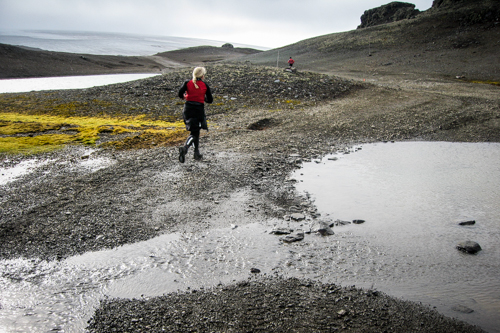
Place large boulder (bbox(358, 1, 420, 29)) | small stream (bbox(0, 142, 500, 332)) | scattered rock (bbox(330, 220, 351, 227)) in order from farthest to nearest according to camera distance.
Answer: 1. large boulder (bbox(358, 1, 420, 29))
2. scattered rock (bbox(330, 220, 351, 227))
3. small stream (bbox(0, 142, 500, 332))

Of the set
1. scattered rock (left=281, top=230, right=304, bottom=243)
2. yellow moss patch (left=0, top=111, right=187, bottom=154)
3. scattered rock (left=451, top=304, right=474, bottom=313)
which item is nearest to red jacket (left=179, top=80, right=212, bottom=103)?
yellow moss patch (left=0, top=111, right=187, bottom=154)

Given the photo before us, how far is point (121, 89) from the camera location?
20.0 meters

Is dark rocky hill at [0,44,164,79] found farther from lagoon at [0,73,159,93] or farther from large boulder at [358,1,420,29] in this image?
large boulder at [358,1,420,29]

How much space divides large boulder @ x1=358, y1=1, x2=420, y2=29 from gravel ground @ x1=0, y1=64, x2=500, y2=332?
199 ft

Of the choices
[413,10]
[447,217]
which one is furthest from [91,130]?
[413,10]

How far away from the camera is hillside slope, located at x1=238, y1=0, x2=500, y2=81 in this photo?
33.7m

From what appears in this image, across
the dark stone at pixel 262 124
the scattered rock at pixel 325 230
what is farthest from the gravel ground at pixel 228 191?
the scattered rock at pixel 325 230

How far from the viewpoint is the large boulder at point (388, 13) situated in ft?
225

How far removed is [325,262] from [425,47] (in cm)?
4636

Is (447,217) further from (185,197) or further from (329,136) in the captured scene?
(329,136)

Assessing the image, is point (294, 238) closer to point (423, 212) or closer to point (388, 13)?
point (423, 212)

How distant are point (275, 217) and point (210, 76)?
17.8 metres

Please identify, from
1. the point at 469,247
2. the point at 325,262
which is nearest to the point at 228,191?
Answer: the point at 325,262

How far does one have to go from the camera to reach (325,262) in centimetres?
451
